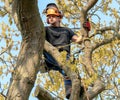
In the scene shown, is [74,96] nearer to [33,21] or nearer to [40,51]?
[40,51]

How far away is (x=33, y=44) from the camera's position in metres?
3.11

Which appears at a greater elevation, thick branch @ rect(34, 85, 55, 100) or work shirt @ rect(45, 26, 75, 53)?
work shirt @ rect(45, 26, 75, 53)

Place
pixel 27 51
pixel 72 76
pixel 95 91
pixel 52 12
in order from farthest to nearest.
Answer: pixel 52 12, pixel 95 91, pixel 72 76, pixel 27 51

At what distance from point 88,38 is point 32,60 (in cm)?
171

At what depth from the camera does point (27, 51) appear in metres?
3.11

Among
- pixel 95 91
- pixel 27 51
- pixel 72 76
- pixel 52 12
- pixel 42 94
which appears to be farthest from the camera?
pixel 52 12

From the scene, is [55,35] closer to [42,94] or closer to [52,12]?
[52,12]

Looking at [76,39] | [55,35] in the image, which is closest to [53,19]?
[55,35]

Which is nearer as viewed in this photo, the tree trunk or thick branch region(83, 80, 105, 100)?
the tree trunk

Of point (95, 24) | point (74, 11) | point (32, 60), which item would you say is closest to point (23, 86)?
point (32, 60)

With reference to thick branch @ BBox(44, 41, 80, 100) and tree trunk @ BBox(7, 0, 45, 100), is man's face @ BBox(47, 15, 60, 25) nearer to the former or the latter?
thick branch @ BBox(44, 41, 80, 100)

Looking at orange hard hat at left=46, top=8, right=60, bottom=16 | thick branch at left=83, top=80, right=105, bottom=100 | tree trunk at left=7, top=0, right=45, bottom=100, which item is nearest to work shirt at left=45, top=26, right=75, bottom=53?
orange hard hat at left=46, top=8, right=60, bottom=16

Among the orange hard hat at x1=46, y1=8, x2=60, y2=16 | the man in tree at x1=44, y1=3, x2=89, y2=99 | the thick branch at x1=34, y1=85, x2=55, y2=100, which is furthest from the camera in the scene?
the orange hard hat at x1=46, y1=8, x2=60, y2=16

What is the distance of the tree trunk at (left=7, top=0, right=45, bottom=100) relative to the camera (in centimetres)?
293
